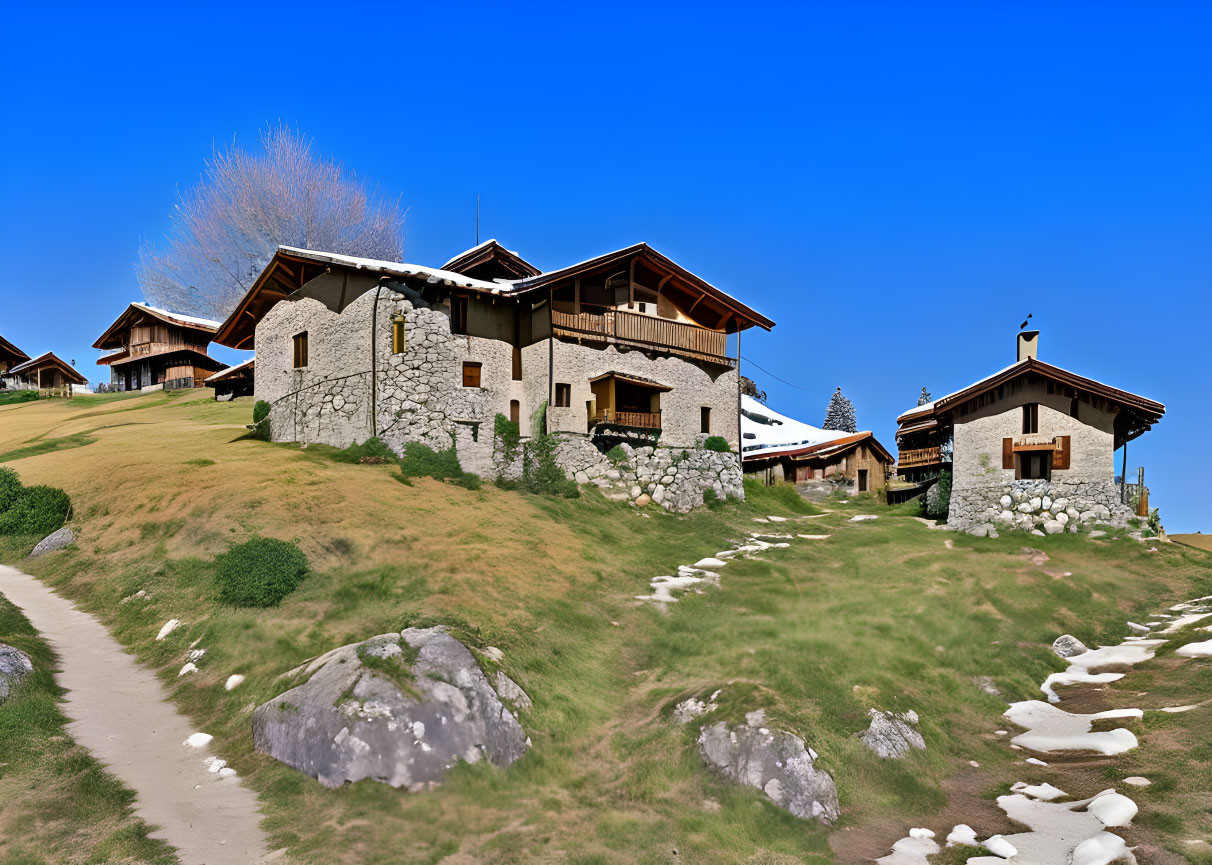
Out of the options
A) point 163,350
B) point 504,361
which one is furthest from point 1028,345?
point 163,350

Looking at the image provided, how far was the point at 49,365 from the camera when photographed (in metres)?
74.1

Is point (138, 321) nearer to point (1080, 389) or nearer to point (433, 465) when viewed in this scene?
point (433, 465)

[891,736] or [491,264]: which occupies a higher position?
[491,264]

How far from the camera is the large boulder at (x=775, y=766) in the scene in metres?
14.8

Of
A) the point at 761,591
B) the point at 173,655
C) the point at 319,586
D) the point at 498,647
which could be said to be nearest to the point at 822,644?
the point at 761,591

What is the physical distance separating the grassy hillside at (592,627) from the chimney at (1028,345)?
10175 mm

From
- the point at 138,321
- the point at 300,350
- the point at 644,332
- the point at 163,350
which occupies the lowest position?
the point at 300,350

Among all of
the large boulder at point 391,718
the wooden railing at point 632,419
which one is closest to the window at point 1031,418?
the wooden railing at point 632,419

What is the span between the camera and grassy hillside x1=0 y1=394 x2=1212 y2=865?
1404 centimetres

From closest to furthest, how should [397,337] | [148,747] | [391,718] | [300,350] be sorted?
[391,718]
[148,747]
[397,337]
[300,350]

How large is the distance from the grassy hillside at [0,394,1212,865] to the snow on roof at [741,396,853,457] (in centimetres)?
2327

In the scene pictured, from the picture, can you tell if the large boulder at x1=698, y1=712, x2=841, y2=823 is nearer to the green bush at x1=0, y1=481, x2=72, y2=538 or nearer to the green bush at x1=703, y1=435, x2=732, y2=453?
the green bush at x1=0, y1=481, x2=72, y2=538

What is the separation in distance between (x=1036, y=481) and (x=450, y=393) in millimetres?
29235

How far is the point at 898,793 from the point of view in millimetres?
15711
